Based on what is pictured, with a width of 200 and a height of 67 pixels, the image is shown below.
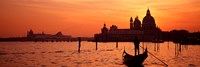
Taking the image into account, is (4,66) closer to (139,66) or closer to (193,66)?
(139,66)

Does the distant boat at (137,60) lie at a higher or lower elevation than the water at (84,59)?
higher

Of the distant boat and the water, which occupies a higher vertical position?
the distant boat

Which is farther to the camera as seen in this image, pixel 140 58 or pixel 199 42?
pixel 199 42

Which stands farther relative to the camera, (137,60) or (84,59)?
(84,59)

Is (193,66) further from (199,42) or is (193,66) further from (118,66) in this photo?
(199,42)

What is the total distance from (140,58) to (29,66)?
39.5 ft

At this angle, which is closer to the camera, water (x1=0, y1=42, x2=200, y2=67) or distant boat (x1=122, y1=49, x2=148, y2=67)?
distant boat (x1=122, y1=49, x2=148, y2=67)

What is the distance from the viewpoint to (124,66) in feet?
132

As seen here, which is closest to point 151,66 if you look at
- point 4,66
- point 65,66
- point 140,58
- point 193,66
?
point 140,58

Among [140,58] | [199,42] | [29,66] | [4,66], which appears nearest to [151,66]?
[140,58]

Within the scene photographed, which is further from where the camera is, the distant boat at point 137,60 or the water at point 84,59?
the water at point 84,59

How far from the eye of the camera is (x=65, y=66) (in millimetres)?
40281

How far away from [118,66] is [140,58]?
253 cm

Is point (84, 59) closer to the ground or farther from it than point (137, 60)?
closer to the ground
